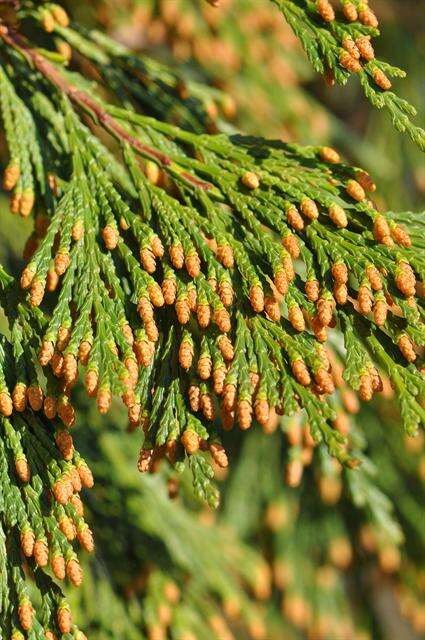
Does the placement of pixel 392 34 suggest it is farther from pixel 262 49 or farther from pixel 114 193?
pixel 114 193

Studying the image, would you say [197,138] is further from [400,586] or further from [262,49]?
[400,586]

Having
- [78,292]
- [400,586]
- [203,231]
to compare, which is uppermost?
[203,231]

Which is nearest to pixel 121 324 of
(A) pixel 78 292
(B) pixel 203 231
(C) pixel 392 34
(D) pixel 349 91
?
(A) pixel 78 292

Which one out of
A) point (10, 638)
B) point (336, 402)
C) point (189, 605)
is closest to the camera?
point (10, 638)

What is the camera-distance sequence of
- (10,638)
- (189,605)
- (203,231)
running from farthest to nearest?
(189,605), (203,231), (10,638)

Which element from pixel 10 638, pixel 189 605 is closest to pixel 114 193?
pixel 10 638

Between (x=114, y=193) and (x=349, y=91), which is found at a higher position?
(x=114, y=193)

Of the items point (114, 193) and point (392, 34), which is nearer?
point (114, 193)
